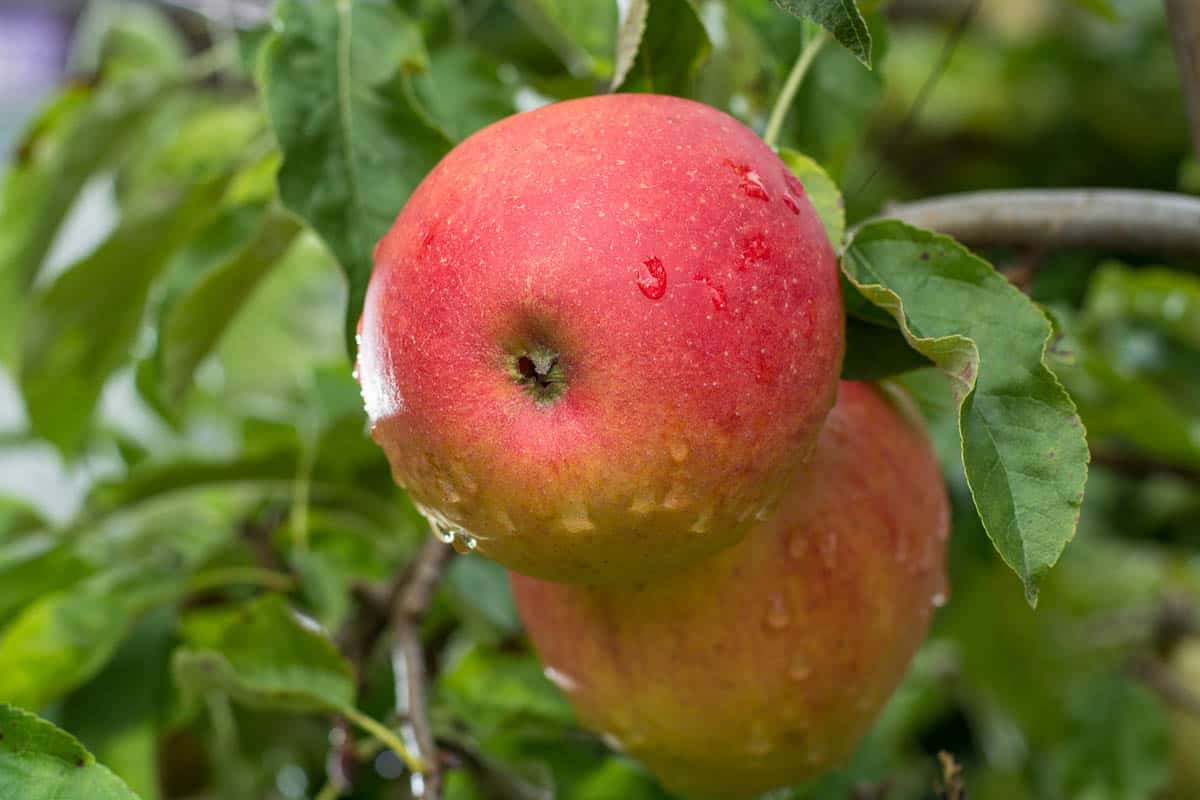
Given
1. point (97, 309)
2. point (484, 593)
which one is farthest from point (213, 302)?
point (484, 593)

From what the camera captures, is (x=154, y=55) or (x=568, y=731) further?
(x=154, y=55)

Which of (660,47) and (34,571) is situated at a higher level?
(660,47)

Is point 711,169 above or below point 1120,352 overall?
above

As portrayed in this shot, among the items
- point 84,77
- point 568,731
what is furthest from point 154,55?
point 568,731

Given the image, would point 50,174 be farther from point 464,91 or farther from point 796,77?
point 796,77

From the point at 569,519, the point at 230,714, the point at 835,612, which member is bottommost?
the point at 230,714

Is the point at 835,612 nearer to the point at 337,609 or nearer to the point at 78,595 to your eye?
the point at 337,609
